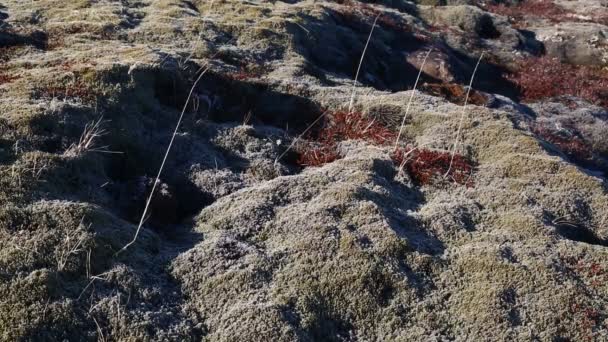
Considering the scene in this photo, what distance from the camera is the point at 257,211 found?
33.9 ft

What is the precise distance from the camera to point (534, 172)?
1245 cm

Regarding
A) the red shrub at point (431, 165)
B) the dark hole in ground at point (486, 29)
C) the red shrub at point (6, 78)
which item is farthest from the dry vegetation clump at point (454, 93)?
the dark hole in ground at point (486, 29)

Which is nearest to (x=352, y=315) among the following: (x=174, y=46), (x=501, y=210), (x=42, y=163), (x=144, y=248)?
(x=144, y=248)

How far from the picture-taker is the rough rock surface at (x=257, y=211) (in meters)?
8.18

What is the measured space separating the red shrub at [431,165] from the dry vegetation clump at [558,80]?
12227 mm

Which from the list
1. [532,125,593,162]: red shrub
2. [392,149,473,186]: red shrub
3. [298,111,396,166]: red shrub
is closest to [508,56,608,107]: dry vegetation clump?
[532,125,593,162]: red shrub

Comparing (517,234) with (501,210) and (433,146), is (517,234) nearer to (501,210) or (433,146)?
(501,210)

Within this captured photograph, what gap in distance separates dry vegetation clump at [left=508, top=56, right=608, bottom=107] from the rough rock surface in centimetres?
562

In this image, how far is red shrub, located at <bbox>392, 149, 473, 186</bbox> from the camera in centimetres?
1229

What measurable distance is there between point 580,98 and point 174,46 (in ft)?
53.9

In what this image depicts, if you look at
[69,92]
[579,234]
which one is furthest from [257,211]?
[579,234]

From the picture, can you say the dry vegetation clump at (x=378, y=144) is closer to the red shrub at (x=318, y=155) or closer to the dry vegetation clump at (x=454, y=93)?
the red shrub at (x=318, y=155)

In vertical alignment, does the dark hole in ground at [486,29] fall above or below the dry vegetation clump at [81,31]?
below

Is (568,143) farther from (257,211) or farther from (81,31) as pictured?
(81,31)
